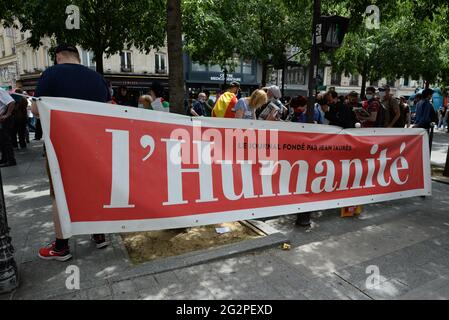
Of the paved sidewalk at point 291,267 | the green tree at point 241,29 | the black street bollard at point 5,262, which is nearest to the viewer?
the black street bollard at point 5,262

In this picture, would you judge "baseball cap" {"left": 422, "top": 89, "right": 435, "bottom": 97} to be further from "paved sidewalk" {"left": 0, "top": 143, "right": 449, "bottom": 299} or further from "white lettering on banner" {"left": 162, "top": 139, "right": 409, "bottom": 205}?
"paved sidewalk" {"left": 0, "top": 143, "right": 449, "bottom": 299}

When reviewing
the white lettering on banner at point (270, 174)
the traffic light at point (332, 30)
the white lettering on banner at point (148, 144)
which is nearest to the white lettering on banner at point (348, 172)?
the white lettering on banner at point (270, 174)

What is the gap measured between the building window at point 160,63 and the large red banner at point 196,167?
30.0 metres

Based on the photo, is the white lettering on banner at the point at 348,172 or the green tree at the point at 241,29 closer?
the white lettering on banner at the point at 348,172

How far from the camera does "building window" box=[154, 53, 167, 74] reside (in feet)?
107

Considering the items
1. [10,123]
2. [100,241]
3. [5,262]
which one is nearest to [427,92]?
[100,241]

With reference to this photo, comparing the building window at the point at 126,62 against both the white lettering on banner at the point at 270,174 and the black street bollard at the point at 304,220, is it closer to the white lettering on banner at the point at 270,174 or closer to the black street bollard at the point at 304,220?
the white lettering on banner at the point at 270,174

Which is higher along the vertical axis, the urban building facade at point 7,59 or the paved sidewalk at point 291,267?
the urban building facade at point 7,59

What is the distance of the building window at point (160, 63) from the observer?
32.6 meters

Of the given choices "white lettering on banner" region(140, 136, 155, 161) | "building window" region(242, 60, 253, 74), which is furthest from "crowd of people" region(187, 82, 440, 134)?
"building window" region(242, 60, 253, 74)

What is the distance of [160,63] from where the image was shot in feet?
108

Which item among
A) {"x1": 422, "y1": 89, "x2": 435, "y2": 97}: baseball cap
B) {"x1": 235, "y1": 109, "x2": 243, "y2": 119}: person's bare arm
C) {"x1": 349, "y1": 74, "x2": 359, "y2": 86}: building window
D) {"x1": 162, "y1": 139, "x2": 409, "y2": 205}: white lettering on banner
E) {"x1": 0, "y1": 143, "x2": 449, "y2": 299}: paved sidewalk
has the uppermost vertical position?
{"x1": 349, "y1": 74, "x2": 359, "y2": 86}: building window

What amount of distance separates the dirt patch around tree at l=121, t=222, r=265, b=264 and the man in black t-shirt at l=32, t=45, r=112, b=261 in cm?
72

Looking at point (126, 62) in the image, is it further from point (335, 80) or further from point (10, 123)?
point (335, 80)
